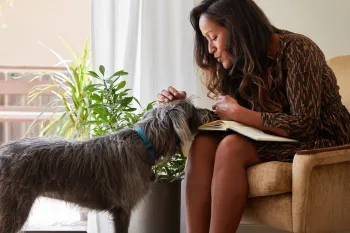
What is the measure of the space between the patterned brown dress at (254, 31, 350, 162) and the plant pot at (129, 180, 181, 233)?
76cm

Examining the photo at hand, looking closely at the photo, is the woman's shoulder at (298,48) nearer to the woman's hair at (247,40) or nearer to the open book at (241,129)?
the woman's hair at (247,40)

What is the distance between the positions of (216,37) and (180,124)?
1.30 ft

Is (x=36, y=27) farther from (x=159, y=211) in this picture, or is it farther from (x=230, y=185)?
(x=230, y=185)

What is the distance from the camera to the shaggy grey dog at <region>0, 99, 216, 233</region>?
1918mm

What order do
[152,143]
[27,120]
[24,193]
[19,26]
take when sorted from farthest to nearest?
[19,26] → [27,120] → [152,143] → [24,193]

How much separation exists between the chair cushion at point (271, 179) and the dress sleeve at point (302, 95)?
157mm

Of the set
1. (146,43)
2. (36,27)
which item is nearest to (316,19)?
(146,43)

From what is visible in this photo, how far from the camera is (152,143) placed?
2.09 m

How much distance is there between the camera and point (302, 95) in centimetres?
207

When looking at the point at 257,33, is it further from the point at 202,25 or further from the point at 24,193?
the point at 24,193

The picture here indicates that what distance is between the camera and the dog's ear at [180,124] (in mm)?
2072

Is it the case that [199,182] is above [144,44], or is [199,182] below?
below

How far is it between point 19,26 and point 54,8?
302mm

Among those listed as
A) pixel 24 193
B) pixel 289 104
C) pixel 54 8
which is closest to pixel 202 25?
pixel 289 104
